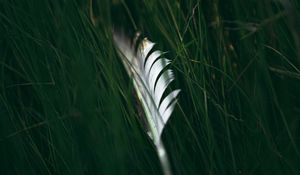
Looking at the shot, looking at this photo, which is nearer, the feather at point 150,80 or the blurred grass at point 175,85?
the feather at point 150,80

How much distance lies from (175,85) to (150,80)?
0.31 metres

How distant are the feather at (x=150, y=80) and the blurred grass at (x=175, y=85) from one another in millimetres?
34

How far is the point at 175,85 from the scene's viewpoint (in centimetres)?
128

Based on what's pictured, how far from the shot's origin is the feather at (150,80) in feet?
3.03

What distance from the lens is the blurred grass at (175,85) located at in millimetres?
1105

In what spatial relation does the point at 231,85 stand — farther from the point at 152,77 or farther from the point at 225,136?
the point at 152,77

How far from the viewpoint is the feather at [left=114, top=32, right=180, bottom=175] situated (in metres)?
0.92

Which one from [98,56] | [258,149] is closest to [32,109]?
[98,56]

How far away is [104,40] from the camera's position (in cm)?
117

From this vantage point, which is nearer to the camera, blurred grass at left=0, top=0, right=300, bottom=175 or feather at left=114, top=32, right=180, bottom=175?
feather at left=114, top=32, right=180, bottom=175

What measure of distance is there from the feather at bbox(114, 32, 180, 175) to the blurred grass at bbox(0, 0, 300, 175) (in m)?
0.03

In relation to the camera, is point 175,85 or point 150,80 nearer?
point 150,80

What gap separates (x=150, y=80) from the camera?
0.97m

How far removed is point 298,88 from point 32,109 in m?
0.54
